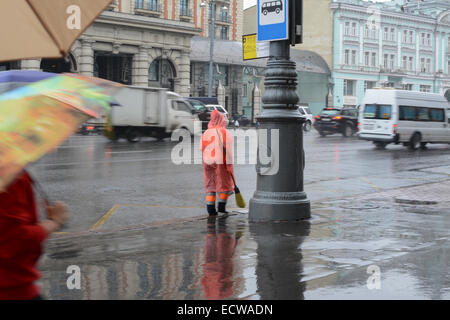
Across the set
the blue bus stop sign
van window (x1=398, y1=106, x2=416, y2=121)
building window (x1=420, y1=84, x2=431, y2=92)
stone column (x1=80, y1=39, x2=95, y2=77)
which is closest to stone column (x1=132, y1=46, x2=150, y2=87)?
stone column (x1=80, y1=39, x2=95, y2=77)

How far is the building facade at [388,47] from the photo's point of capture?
240 feet

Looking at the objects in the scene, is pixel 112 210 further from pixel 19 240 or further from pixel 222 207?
pixel 19 240

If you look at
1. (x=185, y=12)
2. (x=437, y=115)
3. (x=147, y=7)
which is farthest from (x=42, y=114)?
(x=185, y=12)

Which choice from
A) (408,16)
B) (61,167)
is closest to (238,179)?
(61,167)

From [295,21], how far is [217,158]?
218 cm

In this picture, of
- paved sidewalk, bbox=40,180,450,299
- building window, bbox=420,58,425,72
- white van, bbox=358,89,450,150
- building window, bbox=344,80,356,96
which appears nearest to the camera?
paved sidewalk, bbox=40,180,450,299

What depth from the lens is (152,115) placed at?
3030 centimetres

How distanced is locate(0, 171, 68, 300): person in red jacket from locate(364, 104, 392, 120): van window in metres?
24.2

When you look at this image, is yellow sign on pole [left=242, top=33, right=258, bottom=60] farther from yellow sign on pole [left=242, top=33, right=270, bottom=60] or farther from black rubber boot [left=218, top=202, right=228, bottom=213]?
black rubber boot [left=218, top=202, right=228, bottom=213]

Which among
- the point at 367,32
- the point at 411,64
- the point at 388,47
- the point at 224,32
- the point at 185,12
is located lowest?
the point at 411,64

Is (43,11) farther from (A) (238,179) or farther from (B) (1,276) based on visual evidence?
(A) (238,179)

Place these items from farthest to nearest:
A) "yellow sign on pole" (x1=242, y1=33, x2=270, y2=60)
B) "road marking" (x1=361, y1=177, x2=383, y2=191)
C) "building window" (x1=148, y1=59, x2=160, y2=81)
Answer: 1. "building window" (x1=148, y1=59, x2=160, y2=81)
2. "road marking" (x1=361, y1=177, x2=383, y2=191)
3. "yellow sign on pole" (x1=242, y1=33, x2=270, y2=60)

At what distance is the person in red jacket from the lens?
2.80 m

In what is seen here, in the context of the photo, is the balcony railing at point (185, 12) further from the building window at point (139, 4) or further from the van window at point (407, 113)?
the van window at point (407, 113)
